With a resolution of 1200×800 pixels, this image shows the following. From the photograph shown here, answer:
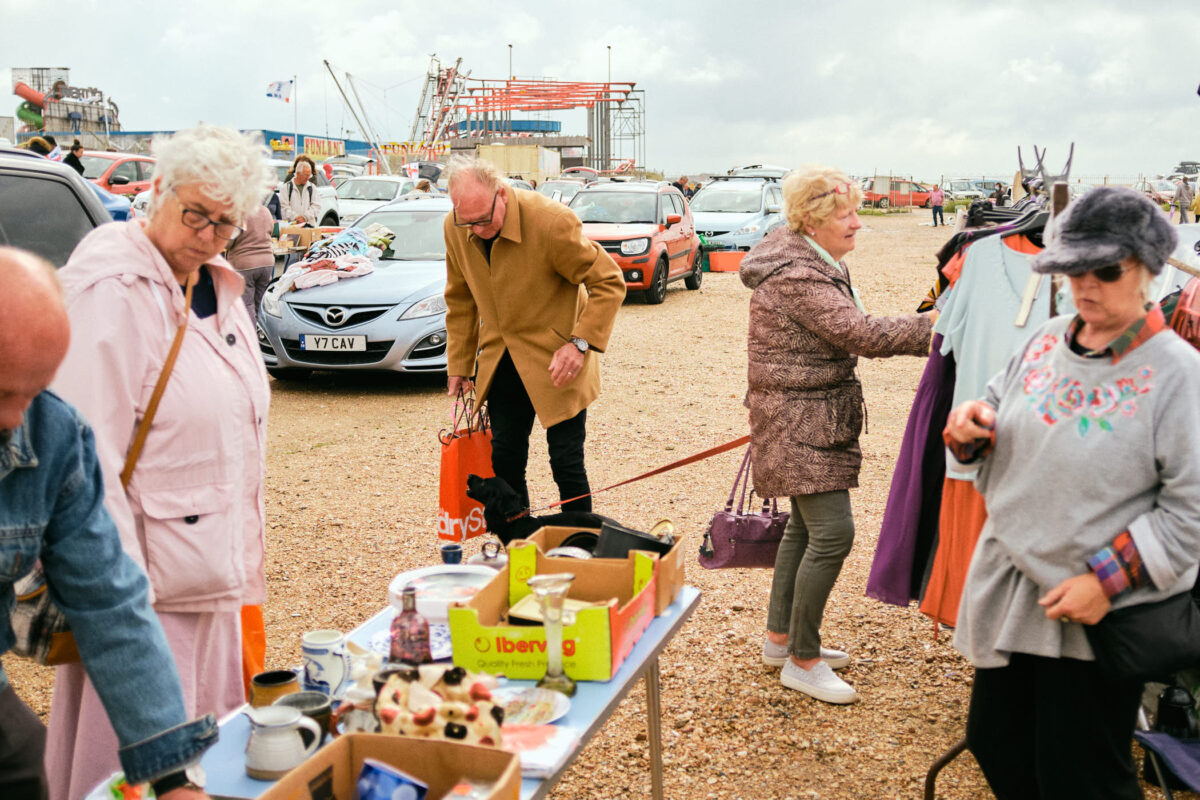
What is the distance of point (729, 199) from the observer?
18.4m

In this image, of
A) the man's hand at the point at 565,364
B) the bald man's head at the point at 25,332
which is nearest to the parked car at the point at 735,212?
the man's hand at the point at 565,364

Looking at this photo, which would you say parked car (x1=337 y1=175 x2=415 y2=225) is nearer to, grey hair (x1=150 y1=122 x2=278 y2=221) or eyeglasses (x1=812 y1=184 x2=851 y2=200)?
eyeglasses (x1=812 y1=184 x2=851 y2=200)

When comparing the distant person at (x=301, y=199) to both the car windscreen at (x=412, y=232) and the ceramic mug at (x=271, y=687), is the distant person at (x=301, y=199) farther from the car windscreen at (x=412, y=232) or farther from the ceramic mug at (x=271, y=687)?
the ceramic mug at (x=271, y=687)

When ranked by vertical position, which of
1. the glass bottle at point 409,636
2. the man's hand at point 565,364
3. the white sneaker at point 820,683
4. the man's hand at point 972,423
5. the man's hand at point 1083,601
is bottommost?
the white sneaker at point 820,683

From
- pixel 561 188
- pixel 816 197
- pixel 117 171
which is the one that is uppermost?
pixel 561 188

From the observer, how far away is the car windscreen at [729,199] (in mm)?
18078

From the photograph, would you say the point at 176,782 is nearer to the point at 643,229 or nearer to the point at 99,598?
the point at 99,598

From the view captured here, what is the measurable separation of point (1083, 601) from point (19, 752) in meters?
2.01

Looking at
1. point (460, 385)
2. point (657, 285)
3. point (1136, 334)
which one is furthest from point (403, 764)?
point (657, 285)

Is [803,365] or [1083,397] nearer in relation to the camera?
[1083,397]

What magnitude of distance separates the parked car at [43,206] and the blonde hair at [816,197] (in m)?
2.47

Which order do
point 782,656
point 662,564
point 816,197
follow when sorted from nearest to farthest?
point 662,564 < point 816,197 < point 782,656

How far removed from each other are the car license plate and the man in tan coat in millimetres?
4413

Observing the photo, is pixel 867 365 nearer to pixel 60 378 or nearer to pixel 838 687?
pixel 838 687
